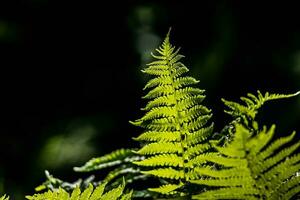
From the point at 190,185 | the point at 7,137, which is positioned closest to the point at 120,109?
the point at 7,137

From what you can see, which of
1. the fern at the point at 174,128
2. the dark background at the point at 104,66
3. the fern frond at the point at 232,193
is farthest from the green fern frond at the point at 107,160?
the dark background at the point at 104,66

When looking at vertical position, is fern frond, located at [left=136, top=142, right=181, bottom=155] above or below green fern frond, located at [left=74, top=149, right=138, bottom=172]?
below

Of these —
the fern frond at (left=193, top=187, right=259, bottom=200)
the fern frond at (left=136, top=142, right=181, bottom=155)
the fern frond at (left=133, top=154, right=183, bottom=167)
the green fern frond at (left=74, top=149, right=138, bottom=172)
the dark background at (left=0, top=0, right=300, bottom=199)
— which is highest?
the dark background at (left=0, top=0, right=300, bottom=199)

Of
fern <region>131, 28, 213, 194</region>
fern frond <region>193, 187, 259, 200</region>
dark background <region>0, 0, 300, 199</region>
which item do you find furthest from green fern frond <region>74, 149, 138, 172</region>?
dark background <region>0, 0, 300, 199</region>

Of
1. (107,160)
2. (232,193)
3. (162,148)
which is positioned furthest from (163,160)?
(107,160)

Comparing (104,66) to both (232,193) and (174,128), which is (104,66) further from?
(232,193)

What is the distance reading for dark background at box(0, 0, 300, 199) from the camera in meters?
2.56

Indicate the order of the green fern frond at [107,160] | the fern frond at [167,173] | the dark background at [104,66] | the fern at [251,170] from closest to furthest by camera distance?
the fern at [251,170], the fern frond at [167,173], the green fern frond at [107,160], the dark background at [104,66]

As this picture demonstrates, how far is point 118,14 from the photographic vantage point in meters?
3.11

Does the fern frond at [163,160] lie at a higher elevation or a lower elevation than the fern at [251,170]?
higher

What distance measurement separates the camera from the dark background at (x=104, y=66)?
2.56m

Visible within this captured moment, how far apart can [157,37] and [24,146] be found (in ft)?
2.86

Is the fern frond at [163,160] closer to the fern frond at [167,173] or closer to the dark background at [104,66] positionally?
the fern frond at [167,173]

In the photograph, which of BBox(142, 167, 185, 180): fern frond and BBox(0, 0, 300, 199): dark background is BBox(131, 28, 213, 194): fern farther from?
BBox(0, 0, 300, 199): dark background
